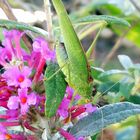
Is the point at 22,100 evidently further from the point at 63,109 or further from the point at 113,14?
the point at 113,14

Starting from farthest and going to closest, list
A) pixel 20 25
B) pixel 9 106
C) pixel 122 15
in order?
pixel 122 15 < pixel 20 25 < pixel 9 106

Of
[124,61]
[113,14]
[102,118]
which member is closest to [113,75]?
[124,61]

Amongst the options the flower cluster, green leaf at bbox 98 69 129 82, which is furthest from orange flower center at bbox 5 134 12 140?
green leaf at bbox 98 69 129 82

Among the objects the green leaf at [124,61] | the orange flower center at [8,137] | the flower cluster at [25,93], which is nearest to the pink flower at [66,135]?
the flower cluster at [25,93]

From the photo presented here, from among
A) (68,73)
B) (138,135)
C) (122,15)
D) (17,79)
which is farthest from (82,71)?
(122,15)

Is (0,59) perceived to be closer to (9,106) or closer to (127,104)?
(9,106)

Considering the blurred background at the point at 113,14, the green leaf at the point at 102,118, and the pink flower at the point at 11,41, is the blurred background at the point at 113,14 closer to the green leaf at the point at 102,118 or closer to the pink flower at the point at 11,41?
the green leaf at the point at 102,118
